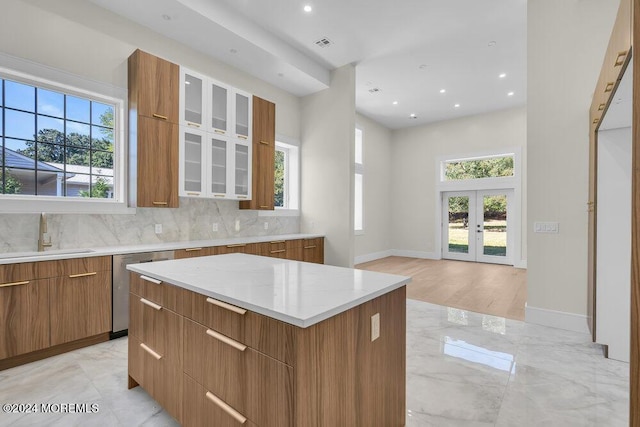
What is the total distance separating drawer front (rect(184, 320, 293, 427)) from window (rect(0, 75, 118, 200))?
2569 millimetres

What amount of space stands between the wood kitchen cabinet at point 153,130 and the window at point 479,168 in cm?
661

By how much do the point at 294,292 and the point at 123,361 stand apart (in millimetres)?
2058

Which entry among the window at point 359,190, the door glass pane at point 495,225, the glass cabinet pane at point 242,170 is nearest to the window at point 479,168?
the door glass pane at point 495,225

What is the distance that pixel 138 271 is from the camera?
1877mm

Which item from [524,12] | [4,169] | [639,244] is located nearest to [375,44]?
[524,12]

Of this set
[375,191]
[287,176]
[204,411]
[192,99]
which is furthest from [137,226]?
[375,191]

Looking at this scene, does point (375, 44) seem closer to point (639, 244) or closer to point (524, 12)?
point (524, 12)

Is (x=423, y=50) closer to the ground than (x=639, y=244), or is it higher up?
higher up

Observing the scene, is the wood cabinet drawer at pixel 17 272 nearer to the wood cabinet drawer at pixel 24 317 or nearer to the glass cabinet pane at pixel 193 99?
the wood cabinet drawer at pixel 24 317

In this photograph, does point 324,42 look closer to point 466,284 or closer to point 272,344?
point 272,344

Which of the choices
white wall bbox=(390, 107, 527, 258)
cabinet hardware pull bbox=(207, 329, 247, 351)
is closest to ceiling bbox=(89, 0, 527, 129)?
white wall bbox=(390, 107, 527, 258)

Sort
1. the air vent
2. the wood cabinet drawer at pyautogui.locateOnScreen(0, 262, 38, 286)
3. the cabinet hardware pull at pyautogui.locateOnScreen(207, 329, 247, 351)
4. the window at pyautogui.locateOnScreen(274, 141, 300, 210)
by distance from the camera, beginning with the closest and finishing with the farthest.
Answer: the cabinet hardware pull at pyautogui.locateOnScreen(207, 329, 247, 351) → the wood cabinet drawer at pyautogui.locateOnScreen(0, 262, 38, 286) → the air vent → the window at pyautogui.locateOnScreen(274, 141, 300, 210)

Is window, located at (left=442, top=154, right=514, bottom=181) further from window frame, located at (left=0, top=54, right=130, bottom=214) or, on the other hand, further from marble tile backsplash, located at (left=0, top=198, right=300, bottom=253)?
window frame, located at (left=0, top=54, right=130, bottom=214)

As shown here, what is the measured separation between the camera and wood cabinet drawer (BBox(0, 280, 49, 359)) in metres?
2.23
